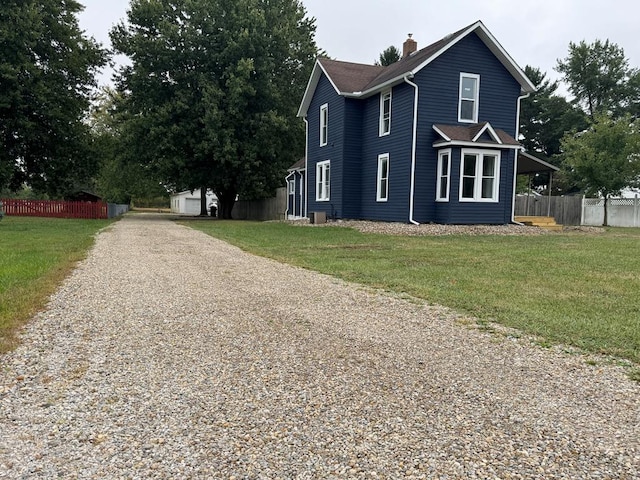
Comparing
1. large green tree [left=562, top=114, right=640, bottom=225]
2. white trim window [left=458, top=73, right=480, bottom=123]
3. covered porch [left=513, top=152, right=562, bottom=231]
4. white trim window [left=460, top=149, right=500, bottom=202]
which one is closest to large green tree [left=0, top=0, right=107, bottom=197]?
white trim window [left=458, top=73, right=480, bottom=123]

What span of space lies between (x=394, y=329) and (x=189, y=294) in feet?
8.59

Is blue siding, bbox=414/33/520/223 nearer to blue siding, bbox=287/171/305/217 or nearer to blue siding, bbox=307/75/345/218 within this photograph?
blue siding, bbox=307/75/345/218

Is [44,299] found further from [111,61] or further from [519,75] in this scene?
[111,61]

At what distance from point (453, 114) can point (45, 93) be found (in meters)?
18.3

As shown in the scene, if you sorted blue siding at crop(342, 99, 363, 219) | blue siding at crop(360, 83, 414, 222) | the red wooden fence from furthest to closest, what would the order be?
the red wooden fence
blue siding at crop(342, 99, 363, 219)
blue siding at crop(360, 83, 414, 222)

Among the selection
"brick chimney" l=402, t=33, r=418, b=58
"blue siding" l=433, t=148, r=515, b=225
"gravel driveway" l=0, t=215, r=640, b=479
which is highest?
"brick chimney" l=402, t=33, r=418, b=58

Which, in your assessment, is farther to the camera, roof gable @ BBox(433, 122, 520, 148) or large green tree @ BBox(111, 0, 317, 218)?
large green tree @ BBox(111, 0, 317, 218)

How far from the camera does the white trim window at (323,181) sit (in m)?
21.6

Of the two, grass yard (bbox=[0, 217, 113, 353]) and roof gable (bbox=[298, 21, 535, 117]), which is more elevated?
roof gable (bbox=[298, 21, 535, 117])

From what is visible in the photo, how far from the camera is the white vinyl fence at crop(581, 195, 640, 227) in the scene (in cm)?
2500

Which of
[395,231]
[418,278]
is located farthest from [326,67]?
[418,278]

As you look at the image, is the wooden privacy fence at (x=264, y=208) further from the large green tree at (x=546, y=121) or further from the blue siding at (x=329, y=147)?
the large green tree at (x=546, y=121)

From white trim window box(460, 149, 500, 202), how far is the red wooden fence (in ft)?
71.2

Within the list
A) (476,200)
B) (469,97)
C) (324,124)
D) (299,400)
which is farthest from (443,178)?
(299,400)
